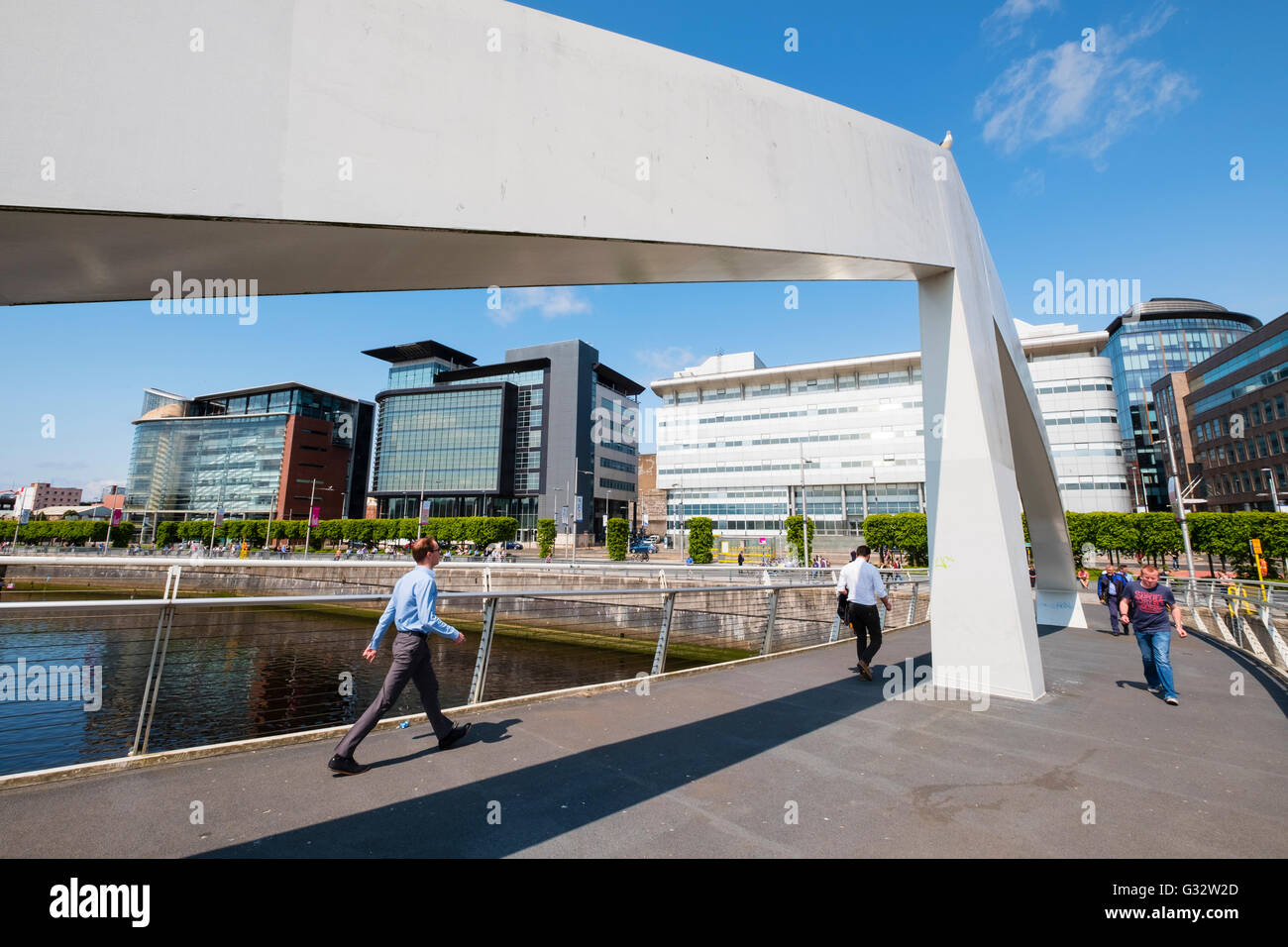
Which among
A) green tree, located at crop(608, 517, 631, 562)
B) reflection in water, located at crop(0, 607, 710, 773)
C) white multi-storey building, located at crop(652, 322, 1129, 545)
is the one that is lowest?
reflection in water, located at crop(0, 607, 710, 773)

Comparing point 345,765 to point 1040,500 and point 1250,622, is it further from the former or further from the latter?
point 1250,622

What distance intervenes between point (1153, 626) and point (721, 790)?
6.53 meters

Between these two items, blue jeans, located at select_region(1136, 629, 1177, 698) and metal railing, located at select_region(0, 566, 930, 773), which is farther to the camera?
blue jeans, located at select_region(1136, 629, 1177, 698)

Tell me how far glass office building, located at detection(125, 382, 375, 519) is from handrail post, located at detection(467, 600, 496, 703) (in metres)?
94.7

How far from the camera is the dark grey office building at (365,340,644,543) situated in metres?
75.2

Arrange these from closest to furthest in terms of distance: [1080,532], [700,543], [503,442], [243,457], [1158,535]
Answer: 1. [1158,535]
2. [1080,532]
3. [700,543]
4. [503,442]
5. [243,457]

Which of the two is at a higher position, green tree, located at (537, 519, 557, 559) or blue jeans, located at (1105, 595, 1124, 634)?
green tree, located at (537, 519, 557, 559)

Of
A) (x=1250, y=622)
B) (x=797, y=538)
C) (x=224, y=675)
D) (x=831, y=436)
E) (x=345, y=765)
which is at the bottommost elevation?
(x=224, y=675)

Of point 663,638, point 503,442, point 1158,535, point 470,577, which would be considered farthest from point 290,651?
point 503,442

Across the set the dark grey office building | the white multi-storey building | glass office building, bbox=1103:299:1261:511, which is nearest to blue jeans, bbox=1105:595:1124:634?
the white multi-storey building

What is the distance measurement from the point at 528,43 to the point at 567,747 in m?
4.50

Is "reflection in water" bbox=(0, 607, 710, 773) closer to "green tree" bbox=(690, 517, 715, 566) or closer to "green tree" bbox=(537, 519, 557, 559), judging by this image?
"green tree" bbox=(690, 517, 715, 566)

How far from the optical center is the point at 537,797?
10.7ft
